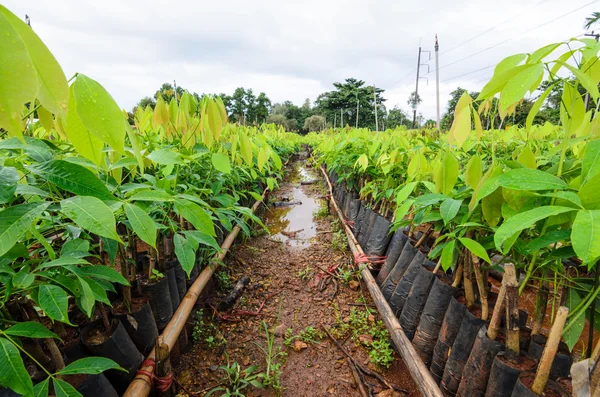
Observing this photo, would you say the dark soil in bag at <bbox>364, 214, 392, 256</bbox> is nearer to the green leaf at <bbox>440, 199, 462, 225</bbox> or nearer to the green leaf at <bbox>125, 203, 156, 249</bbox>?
the green leaf at <bbox>440, 199, 462, 225</bbox>

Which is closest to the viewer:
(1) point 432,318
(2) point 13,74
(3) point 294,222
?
(2) point 13,74

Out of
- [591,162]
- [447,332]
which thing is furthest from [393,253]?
[591,162]

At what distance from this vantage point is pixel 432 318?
1.44 metres

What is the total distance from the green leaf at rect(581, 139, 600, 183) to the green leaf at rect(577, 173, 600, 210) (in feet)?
0.13

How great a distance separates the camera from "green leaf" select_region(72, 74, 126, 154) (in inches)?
14.0

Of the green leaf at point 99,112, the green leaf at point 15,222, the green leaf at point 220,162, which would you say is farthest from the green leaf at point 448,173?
the green leaf at point 15,222

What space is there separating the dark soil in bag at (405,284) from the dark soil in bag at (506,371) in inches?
26.6

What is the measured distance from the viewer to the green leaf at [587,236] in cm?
42

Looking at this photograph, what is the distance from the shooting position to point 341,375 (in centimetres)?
169

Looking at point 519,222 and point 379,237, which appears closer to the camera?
point 519,222

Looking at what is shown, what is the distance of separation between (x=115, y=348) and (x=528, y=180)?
53.2 inches

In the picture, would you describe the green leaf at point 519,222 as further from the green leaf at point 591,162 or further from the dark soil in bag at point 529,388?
the dark soil in bag at point 529,388

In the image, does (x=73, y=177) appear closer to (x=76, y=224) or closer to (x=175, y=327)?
(x=76, y=224)

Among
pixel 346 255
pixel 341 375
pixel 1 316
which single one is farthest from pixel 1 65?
pixel 346 255
